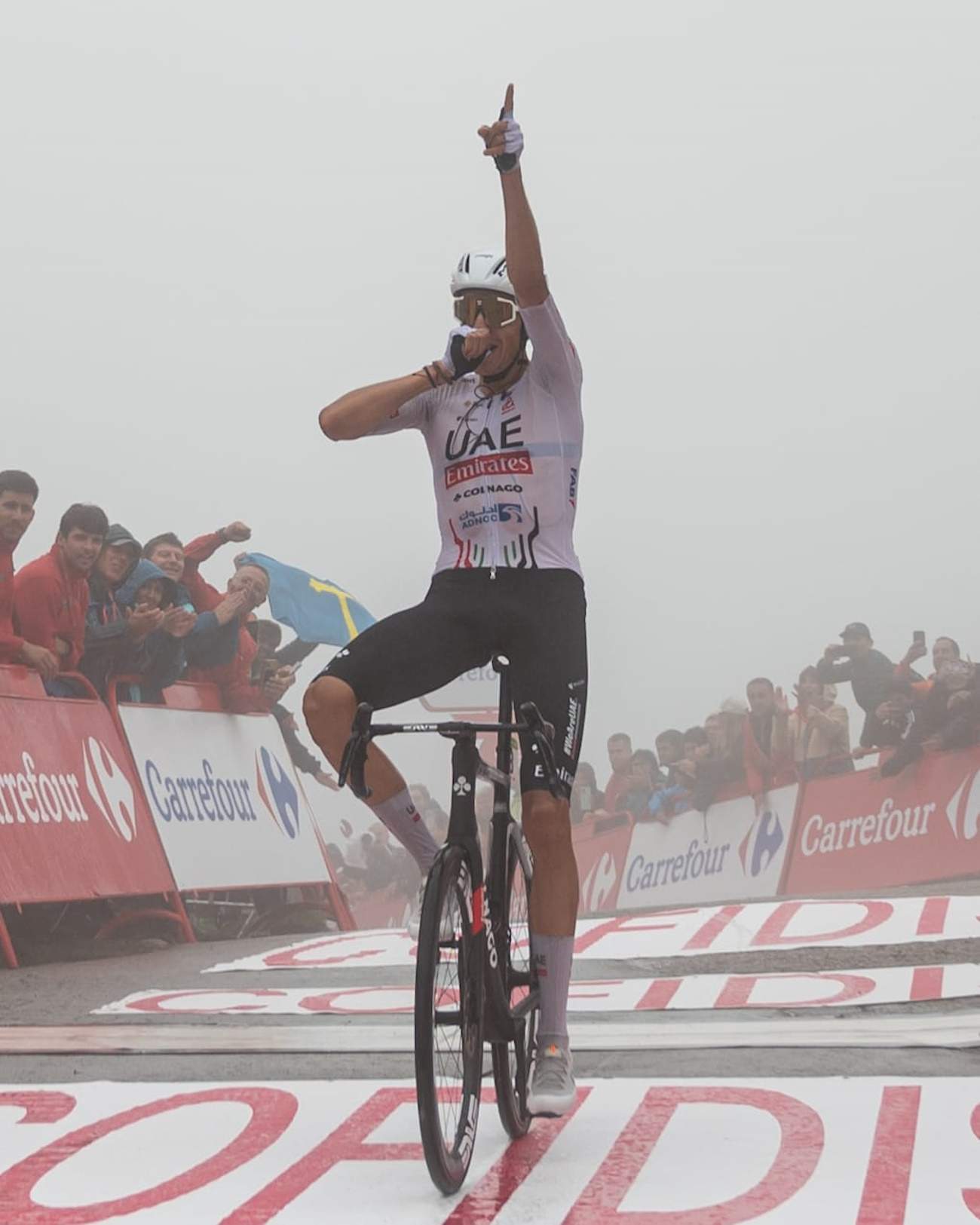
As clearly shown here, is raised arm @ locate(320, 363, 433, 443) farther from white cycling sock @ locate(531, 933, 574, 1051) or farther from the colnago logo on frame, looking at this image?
white cycling sock @ locate(531, 933, 574, 1051)

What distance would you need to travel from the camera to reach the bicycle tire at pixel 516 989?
2451 mm

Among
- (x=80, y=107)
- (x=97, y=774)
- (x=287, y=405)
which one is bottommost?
(x=97, y=774)

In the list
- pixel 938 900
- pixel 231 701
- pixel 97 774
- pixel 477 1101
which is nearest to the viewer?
pixel 477 1101

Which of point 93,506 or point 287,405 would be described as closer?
point 93,506

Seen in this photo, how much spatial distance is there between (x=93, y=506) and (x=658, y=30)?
18.8 feet

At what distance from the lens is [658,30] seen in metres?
9.84

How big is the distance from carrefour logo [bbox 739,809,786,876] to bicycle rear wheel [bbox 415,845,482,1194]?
7512mm

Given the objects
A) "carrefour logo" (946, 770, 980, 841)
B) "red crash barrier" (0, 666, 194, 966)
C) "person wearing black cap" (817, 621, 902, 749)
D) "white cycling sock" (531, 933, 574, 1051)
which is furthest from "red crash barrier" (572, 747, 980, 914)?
"white cycling sock" (531, 933, 574, 1051)

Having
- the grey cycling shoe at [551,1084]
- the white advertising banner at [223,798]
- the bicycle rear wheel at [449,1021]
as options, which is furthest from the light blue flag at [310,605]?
the bicycle rear wheel at [449,1021]

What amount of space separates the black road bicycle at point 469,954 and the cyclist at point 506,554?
6 cm

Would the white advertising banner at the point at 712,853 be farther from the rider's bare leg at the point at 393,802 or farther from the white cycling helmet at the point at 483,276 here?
the white cycling helmet at the point at 483,276

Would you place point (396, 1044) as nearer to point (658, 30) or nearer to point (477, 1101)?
point (477, 1101)

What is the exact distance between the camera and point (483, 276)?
8.61ft

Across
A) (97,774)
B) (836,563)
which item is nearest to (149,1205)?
(97,774)
